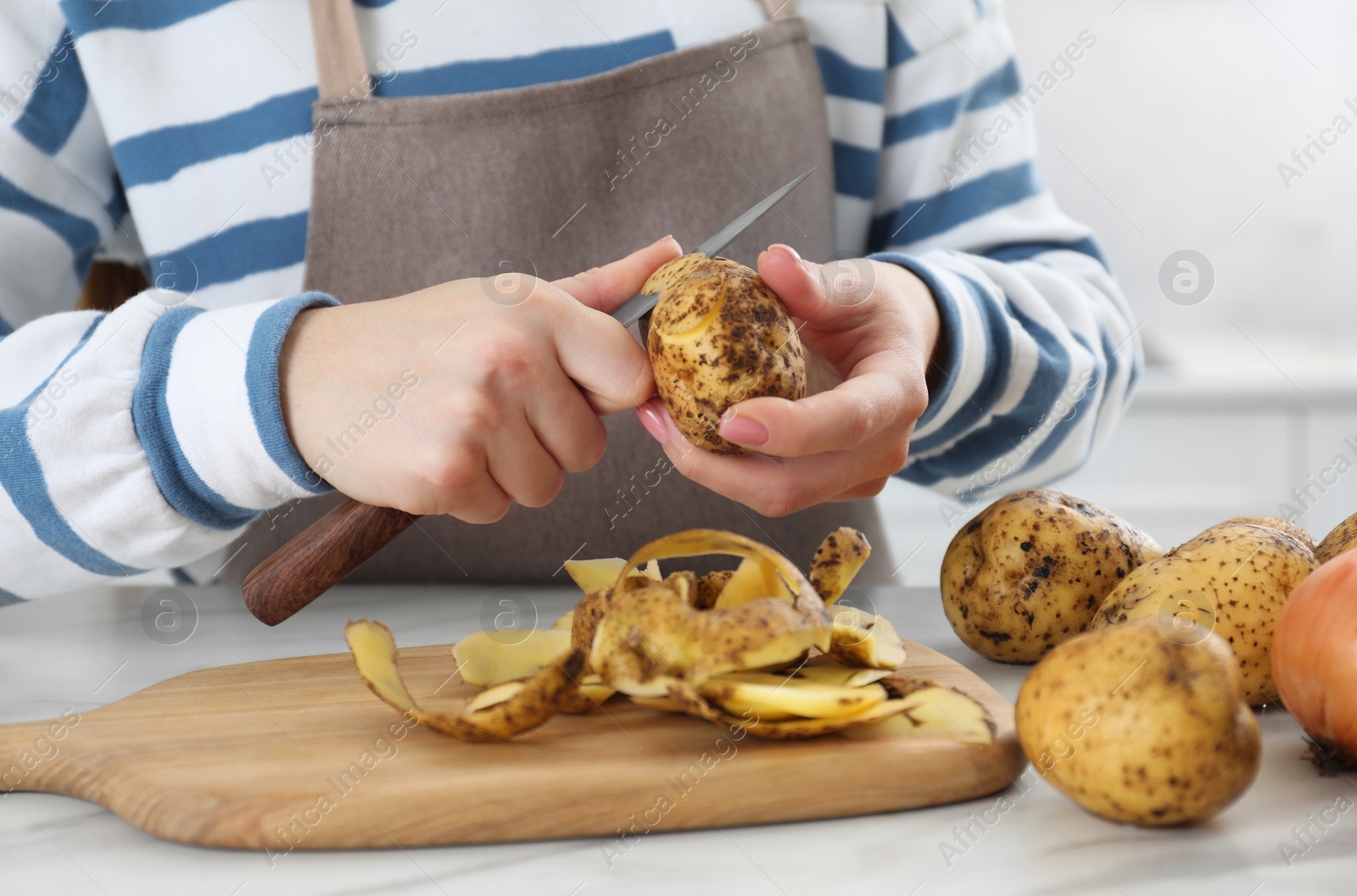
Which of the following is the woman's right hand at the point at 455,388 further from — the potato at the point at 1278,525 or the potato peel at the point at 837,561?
the potato at the point at 1278,525

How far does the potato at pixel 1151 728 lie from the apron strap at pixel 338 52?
0.84 m

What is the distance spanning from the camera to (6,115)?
94 centimetres

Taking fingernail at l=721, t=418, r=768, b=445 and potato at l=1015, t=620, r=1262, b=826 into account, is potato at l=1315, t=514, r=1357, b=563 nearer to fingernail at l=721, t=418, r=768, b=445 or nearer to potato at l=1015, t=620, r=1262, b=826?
potato at l=1015, t=620, r=1262, b=826

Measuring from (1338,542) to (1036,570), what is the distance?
180 mm

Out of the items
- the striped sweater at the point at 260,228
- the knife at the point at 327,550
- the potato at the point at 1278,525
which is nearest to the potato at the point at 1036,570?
the potato at the point at 1278,525

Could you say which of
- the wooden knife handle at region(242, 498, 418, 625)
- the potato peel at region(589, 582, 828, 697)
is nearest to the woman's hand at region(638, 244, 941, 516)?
the potato peel at region(589, 582, 828, 697)

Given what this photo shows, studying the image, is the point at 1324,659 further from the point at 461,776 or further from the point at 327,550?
the point at 327,550

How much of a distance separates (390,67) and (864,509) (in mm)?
688

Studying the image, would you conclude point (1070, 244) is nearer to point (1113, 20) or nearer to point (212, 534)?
point (212, 534)

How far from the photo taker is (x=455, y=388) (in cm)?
67

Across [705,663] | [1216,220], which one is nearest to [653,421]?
[705,663]

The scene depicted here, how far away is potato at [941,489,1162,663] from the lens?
715 millimetres

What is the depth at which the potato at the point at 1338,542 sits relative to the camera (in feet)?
2.05

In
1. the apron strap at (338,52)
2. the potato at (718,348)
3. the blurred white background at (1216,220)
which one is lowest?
the blurred white background at (1216,220)
